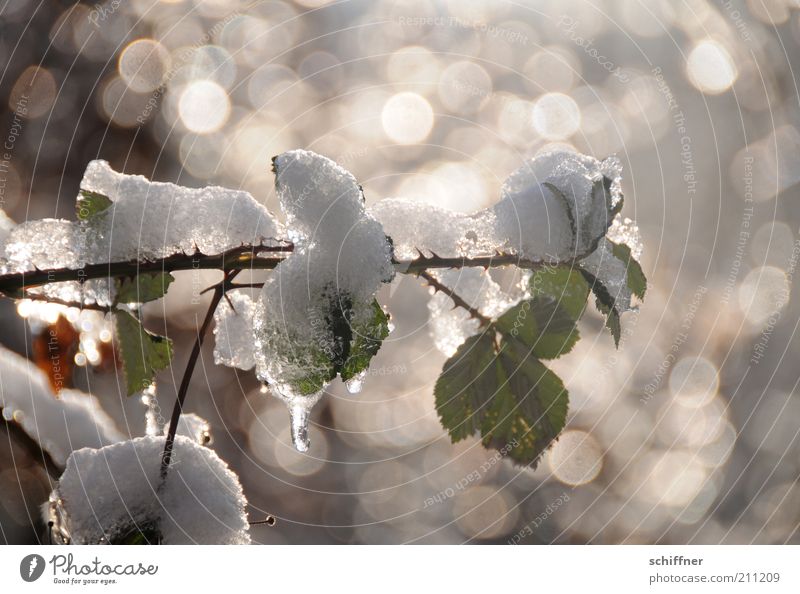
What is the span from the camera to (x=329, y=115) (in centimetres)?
93

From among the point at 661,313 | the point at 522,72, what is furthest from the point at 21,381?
the point at 661,313

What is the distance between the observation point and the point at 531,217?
0.44 metres

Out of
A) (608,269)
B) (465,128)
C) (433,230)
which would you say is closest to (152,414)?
(433,230)

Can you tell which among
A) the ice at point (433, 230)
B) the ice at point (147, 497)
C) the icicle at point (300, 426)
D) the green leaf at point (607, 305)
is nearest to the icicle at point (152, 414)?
the ice at point (147, 497)

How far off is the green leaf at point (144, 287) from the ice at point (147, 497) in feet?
0.45

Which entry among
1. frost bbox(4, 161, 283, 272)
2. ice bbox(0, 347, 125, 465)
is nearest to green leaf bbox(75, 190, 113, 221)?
frost bbox(4, 161, 283, 272)

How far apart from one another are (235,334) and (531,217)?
0.28 meters

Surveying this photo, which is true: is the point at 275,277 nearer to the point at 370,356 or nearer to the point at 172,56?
the point at 370,356

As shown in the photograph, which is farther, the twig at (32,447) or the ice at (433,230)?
the twig at (32,447)

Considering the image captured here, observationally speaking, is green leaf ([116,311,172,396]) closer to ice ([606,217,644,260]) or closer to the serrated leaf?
the serrated leaf

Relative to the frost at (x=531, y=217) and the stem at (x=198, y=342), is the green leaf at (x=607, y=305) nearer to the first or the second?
the frost at (x=531, y=217)

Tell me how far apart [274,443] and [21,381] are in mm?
1674

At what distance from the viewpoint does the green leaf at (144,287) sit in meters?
0.40
